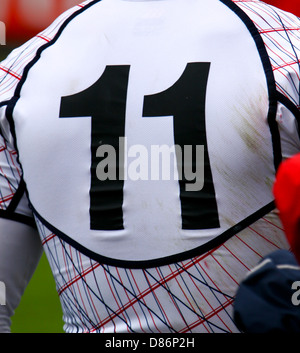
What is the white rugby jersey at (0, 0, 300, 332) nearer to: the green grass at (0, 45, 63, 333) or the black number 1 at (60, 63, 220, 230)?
the black number 1 at (60, 63, 220, 230)

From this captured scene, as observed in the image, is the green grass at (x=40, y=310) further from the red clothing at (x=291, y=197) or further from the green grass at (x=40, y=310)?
the red clothing at (x=291, y=197)

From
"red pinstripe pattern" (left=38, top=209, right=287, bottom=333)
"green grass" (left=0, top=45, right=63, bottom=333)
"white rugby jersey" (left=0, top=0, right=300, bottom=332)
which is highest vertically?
"white rugby jersey" (left=0, top=0, right=300, bottom=332)

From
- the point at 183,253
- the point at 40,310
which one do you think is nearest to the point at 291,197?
the point at 183,253

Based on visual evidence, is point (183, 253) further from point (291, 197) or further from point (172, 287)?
point (291, 197)

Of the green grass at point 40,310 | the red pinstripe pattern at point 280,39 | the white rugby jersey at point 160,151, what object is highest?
the red pinstripe pattern at point 280,39

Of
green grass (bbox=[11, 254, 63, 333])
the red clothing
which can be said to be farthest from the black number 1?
green grass (bbox=[11, 254, 63, 333])

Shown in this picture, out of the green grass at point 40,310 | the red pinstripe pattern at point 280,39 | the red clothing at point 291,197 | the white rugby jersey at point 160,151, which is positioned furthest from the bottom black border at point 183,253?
the green grass at point 40,310

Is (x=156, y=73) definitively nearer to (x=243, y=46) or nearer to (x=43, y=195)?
(x=243, y=46)

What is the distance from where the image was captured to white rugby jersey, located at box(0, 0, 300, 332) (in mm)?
1510

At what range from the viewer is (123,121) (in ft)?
5.11

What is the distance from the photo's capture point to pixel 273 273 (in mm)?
Result: 1093

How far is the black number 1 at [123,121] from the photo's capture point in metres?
1.52

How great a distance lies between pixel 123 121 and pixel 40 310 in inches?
122

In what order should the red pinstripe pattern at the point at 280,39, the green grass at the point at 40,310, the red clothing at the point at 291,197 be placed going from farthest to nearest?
the green grass at the point at 40,310, the red pinstripe pattern at the point at 280,39, the red clothing at the point at 291,197
